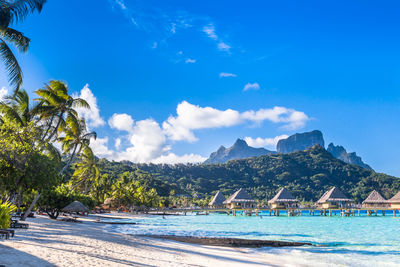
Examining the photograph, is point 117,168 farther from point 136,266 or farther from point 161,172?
point 136,266

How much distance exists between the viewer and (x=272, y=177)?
144625mm

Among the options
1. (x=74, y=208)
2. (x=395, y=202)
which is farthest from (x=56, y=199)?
(x=395, y=202)

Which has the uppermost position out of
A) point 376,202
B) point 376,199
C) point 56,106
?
point 56,106

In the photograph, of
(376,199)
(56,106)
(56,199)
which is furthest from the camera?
(376,199)

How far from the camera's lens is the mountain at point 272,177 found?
11576 centimetres

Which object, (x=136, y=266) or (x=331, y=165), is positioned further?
(x=331, y=165)

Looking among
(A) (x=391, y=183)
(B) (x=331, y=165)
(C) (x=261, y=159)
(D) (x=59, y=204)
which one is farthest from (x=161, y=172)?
(D) (x=59, y=204)

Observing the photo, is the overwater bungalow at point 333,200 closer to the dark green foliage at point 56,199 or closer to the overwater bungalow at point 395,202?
the overwater bungalow at point 395,202

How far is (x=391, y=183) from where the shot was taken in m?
114

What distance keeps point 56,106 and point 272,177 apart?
132383 mm

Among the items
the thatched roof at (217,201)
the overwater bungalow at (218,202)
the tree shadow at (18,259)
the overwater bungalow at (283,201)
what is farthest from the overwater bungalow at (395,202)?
the tree shadow at (18,259)

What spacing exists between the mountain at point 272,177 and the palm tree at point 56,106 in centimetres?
8208

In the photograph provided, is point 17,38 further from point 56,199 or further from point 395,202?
point 395,202

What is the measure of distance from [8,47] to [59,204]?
1913 centimetres
